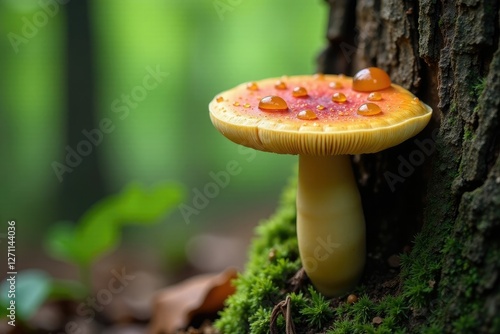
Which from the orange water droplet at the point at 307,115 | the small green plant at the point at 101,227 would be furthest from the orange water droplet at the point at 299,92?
the small green plant at the point at 101,227

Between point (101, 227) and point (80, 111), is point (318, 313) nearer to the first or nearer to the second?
point (101, 227)

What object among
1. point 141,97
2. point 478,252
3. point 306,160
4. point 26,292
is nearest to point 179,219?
point 141,97

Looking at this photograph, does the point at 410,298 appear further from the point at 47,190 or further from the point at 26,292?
the point at 47,190

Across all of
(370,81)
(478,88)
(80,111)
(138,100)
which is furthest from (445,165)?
(138,100)

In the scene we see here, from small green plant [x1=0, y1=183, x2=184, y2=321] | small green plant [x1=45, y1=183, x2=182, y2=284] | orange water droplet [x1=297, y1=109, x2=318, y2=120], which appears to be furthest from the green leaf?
orange water droplet [x1=297, y1=109, x2=318, y2=120]

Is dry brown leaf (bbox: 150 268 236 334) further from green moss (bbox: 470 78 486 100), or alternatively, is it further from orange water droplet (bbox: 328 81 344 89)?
green moss (bbox: 470 78 486 100)

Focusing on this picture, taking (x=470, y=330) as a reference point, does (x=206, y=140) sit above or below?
below
